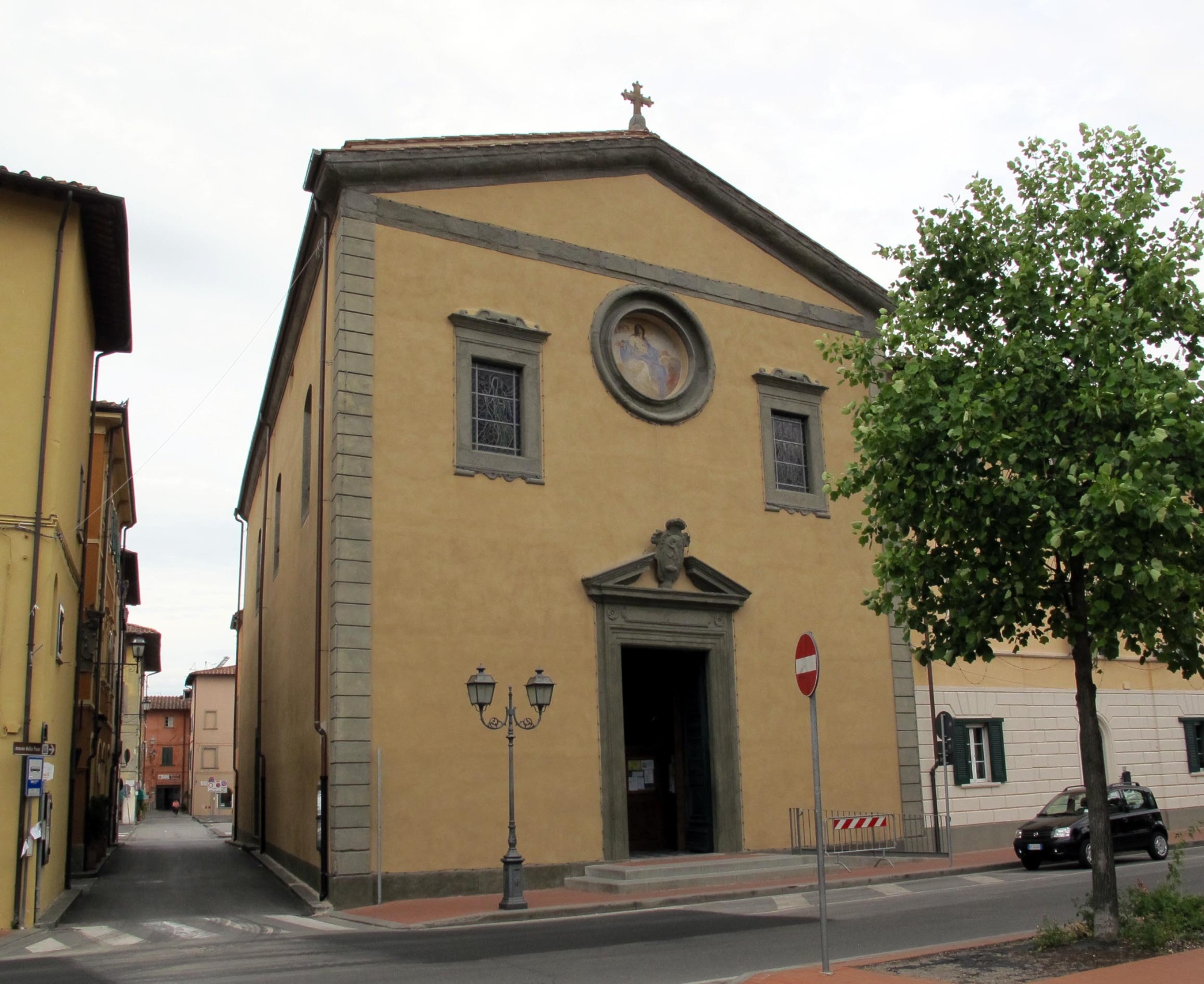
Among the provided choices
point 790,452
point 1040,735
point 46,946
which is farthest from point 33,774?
point 1040,735

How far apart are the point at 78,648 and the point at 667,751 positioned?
10458 mm

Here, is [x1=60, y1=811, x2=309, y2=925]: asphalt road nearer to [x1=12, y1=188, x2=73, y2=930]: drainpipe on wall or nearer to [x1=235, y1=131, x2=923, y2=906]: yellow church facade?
[x1=235, y1=131, x2=923, y2=906]: yellow church facade

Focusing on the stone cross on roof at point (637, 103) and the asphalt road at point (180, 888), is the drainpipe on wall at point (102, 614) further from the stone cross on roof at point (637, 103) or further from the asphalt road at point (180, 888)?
the stone cross on roof at point (637, 103)

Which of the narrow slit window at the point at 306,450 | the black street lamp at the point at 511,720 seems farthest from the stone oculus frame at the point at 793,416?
the narrow slit window at the point at 306,450

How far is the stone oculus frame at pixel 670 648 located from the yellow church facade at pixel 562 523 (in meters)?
0.05

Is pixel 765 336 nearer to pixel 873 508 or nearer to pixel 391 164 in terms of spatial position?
pixel 391 164

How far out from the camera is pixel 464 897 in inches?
651

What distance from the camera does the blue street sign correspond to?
14180 mm

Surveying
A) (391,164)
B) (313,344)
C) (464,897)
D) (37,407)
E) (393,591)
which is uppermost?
(391,164)

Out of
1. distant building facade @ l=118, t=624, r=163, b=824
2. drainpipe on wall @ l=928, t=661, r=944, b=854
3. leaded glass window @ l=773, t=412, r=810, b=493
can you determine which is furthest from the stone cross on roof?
distant building facade @ l=118, t=624, r=163, b=824

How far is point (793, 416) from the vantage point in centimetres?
2297

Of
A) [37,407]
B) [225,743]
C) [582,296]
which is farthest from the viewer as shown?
[225,743]

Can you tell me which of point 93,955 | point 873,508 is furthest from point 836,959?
point 93,955

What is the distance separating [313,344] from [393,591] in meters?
6.17
